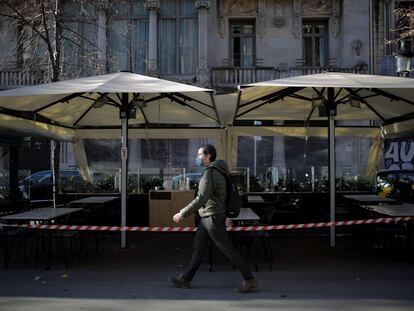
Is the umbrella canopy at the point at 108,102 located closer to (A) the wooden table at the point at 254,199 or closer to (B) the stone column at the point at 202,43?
(A) the wooden table at the point at 254,199

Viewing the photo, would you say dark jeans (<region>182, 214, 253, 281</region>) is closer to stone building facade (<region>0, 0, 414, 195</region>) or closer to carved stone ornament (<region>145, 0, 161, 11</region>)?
stone building facade (<region>0, 0, 414, 195</region>)

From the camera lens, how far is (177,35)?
75.0 ft

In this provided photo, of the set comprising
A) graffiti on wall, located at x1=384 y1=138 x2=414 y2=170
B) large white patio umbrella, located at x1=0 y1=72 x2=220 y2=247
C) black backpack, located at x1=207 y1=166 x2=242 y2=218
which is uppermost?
large white patio umbrella, located at x1=0 y1=72 x2=220 y2=247

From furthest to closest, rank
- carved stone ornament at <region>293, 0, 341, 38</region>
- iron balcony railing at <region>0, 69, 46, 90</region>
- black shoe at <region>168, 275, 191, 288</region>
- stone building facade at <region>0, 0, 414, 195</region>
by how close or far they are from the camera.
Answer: carved stone ornament at <region>293, 0, 341, 38</region>
stone building facade at <region>0, 0, 414, 195</region>
iron balcony railing at <region>0, 69, 46, 90</region>
black shoe at <region>168, 275, 191, 288</region>

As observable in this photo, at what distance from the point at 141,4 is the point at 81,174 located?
10.5 m

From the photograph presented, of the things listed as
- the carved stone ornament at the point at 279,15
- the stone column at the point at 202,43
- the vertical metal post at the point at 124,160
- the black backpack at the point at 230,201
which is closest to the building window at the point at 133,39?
the stone column at the point at 202,43

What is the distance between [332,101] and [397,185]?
6.24 m

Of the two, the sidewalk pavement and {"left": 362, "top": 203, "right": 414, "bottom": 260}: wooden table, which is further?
{"left": 362, "top": 203, "right": 414, "bottom": 260}: wooden table

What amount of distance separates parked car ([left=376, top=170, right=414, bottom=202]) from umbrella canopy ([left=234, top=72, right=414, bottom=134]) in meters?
2.57

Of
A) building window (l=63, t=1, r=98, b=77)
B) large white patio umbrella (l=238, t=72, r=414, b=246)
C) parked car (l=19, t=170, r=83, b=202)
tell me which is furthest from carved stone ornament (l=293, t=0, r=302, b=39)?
parked car (l=19, t=170, r=83, b=202)

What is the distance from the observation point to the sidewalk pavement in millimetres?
6785

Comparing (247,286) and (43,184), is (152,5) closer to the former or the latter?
(43,184)

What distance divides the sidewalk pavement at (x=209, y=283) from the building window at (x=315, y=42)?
13.9m

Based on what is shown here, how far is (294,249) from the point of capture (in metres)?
10.8
